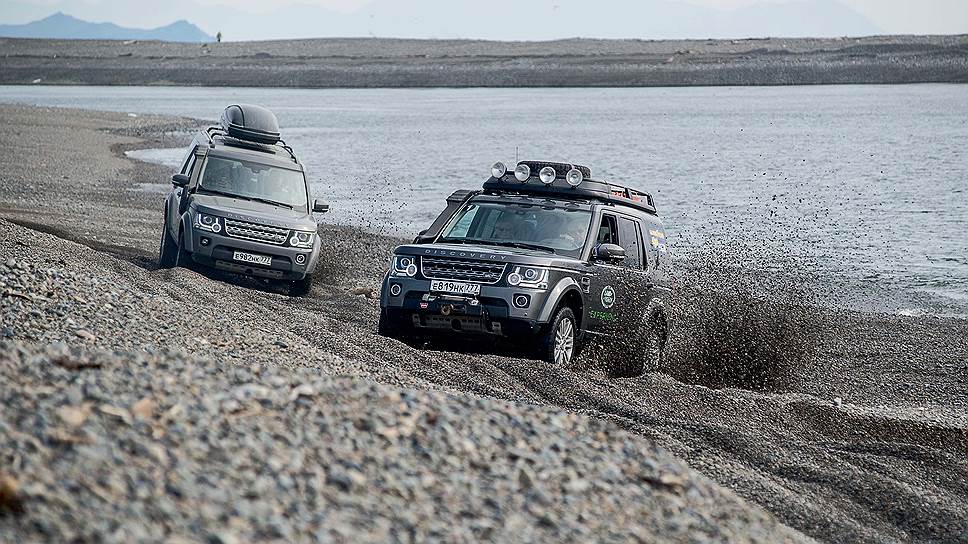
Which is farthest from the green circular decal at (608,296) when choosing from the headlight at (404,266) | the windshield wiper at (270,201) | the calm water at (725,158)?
the calm water at (725,158)

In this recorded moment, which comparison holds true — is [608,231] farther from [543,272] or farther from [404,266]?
[404,266]

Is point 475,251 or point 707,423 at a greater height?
point 475,251

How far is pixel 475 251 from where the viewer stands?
11.9 metres

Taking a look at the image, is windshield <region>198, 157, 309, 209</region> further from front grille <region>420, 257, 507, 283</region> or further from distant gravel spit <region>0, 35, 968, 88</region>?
distant gravel spit <region>0, 35, 968, 88</region>

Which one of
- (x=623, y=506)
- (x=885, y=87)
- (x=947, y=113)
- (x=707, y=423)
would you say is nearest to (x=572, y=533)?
(x=623, y=506)

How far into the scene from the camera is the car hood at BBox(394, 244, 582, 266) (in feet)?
38.3

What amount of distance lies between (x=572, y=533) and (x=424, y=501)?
2.48 ft

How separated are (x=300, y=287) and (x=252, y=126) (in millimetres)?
3001

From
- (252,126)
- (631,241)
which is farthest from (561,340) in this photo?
(252,126)

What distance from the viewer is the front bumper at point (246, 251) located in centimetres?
1673

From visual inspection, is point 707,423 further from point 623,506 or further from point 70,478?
point 70,478

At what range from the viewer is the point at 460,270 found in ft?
38.6

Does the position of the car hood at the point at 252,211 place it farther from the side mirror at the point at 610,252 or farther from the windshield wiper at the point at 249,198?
the side mirror at the point at 610,252

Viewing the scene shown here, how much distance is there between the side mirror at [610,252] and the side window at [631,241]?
0.90 meters
